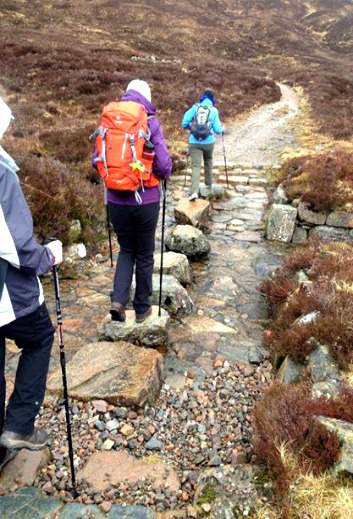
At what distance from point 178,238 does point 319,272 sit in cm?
259

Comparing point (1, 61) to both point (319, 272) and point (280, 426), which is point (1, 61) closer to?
point (319, 272)

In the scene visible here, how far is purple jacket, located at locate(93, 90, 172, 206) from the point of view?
4.49 metres

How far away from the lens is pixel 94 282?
706cm

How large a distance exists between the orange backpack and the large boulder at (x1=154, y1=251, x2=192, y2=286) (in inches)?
97.4

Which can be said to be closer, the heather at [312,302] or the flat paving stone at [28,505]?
the flat paving stone at [28,505]

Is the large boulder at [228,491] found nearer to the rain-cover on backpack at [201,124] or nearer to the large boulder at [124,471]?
the large boulder at [124,471]

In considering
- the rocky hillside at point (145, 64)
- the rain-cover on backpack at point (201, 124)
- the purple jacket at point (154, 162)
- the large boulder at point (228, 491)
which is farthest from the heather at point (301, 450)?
the rain-cover on backpack at point (201, 124)

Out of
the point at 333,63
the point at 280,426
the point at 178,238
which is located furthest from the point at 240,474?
the point at 333,63

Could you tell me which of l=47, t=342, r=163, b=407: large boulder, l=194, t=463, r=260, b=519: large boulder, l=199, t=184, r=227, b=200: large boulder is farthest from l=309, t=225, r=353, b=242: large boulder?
l=194, t=463, r=260, b=519: large boulder

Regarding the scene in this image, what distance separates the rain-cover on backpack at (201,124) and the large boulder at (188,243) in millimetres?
2829

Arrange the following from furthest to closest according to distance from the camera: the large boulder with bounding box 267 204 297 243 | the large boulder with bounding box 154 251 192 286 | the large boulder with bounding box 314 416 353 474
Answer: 1. the large boulder with bounding box 267 204 297 243
2. the large boulder with bounding box 154 251 192 286
3. the large boulder with bounding box 314 416 353 474

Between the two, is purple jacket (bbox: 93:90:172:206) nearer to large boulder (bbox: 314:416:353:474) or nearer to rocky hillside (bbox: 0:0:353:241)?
large boulder (bbox: 314:416:353:474)

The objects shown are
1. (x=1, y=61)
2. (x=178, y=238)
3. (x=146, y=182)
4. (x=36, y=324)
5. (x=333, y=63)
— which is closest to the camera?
(x=36, y=324)

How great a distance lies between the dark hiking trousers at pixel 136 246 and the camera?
4746 millimetres
